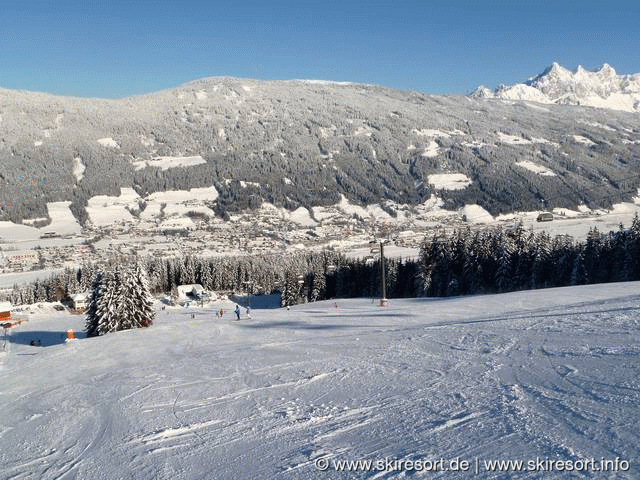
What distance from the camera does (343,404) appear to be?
28.6 feet

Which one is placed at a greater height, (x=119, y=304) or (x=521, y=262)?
(x=521, y=262)

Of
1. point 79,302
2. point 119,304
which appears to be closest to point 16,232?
point 79,302

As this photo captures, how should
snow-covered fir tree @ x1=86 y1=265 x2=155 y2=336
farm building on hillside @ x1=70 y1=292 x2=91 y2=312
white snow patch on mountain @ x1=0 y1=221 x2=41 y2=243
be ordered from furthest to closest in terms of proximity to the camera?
white snow patch on mountain @ x1=0 y1=221 x2=41 y2=243
farm building on hillside @ x1=70 y1=292 x2=91 y2=312
snow-covered fir tree @ x1=86 y1=265 x2=155 y2=336

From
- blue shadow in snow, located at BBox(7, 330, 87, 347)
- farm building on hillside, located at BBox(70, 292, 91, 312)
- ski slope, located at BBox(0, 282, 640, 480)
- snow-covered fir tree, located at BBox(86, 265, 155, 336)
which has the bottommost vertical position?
farm building on hillside, located at BBox(70, 292, 91, 312)

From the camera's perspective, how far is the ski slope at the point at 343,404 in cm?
640

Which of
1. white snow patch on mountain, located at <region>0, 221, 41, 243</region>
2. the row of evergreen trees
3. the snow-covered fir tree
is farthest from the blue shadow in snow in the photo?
white snow patch on mountain, located at <region>0, 221, 41, 243</region>

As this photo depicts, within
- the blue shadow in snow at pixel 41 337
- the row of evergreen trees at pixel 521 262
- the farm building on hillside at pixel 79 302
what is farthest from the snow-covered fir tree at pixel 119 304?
the farm building on hillside at pixel 79 302

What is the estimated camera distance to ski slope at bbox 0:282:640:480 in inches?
252

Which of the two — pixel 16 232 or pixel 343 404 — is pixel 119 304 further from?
pixel 16 232

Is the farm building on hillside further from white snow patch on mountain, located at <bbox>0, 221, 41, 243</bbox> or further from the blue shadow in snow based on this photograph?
white snow patch on mountain, located at <bbox>0, 221, 41, 243</bbox>

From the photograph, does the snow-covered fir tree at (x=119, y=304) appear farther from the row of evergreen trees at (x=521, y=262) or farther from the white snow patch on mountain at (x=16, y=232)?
the white snow patch on mountain at (x=16, y=232)

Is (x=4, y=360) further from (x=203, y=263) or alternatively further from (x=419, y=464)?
(x=203, y=263)

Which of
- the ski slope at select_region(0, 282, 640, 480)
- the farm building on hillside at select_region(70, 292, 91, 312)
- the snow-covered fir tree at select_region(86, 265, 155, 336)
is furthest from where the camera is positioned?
the farm building on hillside at select_region(70, 292, 91, 312)

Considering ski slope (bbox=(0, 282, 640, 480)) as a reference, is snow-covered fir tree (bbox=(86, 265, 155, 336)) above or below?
below
